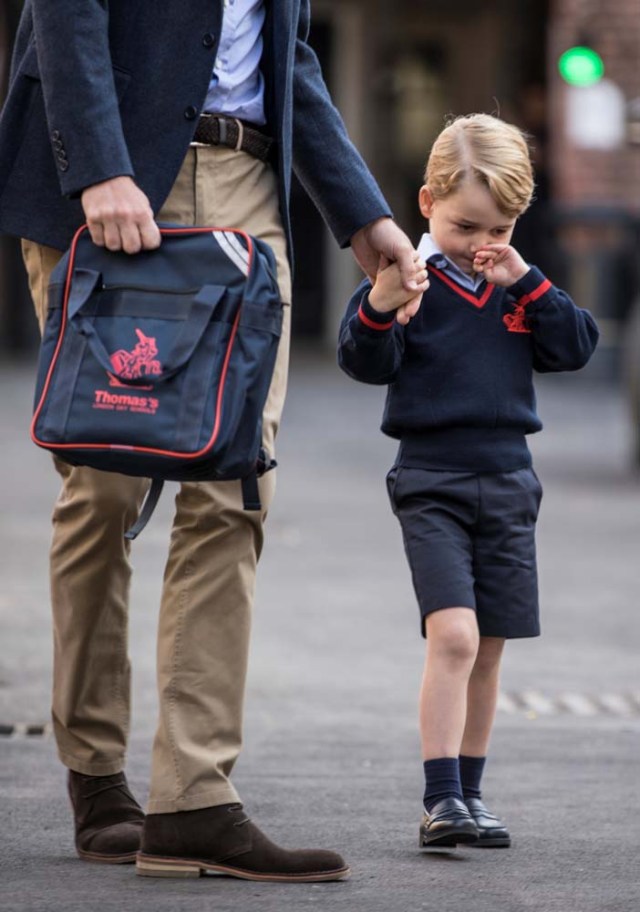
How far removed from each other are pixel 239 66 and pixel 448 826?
1.48 m

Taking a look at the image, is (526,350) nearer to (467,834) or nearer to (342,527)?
(467,834)

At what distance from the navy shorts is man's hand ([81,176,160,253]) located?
0.89 m

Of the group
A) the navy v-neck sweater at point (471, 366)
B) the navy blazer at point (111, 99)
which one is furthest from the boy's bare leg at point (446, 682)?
the navy blazer at point (111, 99)

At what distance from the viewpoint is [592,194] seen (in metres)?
23.0

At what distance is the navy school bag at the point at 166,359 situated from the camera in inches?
139

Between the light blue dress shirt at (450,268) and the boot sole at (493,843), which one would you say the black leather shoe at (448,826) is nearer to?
the boot sole at (493,843)

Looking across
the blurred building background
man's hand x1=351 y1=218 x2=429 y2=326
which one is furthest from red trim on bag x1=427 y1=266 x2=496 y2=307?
the blurred building background

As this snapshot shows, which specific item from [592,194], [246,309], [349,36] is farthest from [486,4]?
[246,309]

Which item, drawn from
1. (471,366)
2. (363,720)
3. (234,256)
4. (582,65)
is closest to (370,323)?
(471,366)

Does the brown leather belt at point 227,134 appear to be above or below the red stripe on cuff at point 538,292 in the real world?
above

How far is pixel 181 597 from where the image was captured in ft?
12.5

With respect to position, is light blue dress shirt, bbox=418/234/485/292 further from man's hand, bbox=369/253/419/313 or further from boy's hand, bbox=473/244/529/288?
man's hand, bbox=369/253/419/313

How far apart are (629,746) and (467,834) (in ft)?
5.09

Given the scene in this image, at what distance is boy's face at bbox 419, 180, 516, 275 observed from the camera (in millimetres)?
4207
